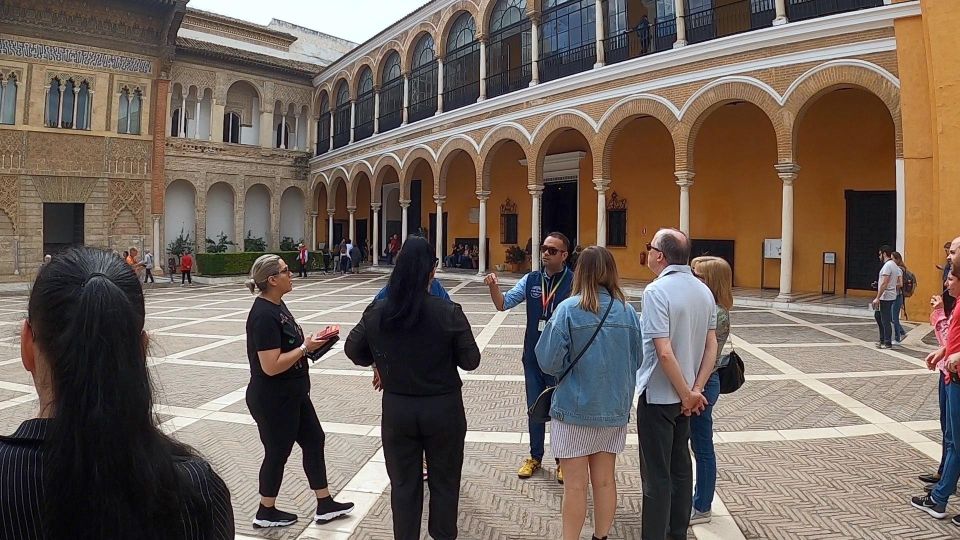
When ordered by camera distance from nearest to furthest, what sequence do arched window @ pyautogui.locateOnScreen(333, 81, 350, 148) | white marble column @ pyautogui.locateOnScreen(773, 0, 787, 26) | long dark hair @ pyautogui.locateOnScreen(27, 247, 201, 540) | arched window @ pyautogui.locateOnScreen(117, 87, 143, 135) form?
long dark hair @ pyautogui.locateOnScreen(27, 247, 201, 540), white marble column @ pyautogui.locateOnScreen(773, 0, 787, 26), arched window @ pyautogui.locateOnScreen(117, 87, 143, 135), arched window @ pyautogui.locateOnScreen(333, 81, 350, 148)

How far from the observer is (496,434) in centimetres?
550

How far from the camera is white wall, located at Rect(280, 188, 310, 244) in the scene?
32.9 m

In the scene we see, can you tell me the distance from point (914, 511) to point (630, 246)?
16725 mm

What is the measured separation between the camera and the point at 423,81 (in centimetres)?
2462

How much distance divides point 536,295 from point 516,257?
19040 millimetres

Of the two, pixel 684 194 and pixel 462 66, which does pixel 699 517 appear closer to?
pixel 684 194

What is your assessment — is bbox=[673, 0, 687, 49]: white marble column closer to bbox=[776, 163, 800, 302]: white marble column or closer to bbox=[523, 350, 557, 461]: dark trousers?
bbox=[776, 163, 800, 302]: white marble column

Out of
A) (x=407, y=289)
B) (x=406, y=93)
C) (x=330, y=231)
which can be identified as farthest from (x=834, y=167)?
(x=330, y=231)

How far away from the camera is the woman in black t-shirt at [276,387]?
348 centimetres

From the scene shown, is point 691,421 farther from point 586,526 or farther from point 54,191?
point 54,191

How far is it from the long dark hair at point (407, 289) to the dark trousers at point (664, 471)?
1.53 m

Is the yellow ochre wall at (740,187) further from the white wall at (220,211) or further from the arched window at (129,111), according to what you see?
the arched window at (129,111)

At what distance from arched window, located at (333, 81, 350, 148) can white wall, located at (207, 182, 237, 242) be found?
21.1ft

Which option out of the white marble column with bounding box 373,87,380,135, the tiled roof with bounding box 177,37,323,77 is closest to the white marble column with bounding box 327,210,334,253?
the white marble column with bounding box 373,87,380,135
